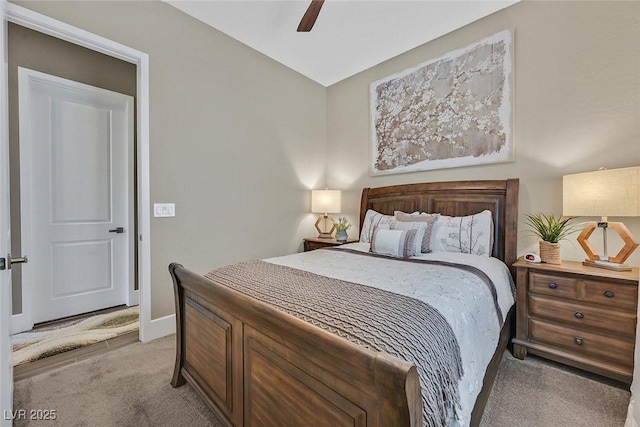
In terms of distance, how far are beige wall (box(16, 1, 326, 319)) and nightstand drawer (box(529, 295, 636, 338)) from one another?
2.57 metres

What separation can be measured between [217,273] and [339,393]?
1.19 m

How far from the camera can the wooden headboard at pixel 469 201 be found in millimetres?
2420

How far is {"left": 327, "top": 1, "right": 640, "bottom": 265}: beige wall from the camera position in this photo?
2025 millimetres

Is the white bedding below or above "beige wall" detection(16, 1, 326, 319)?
below

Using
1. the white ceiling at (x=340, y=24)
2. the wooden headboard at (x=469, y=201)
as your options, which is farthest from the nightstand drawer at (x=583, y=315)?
the white ceiling at (x=340, y=24)

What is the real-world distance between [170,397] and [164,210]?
4.89 ft

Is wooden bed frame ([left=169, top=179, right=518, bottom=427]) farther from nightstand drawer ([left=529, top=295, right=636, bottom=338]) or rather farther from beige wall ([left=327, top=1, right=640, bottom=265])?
beige wall ([left=327, top=1, right=640, bottom=265])

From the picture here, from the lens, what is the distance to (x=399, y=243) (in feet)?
7.34

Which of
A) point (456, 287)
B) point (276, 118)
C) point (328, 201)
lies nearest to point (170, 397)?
point (456, 287)

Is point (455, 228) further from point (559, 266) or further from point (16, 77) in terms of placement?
point (16, 77)

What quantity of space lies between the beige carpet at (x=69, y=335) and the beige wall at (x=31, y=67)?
1.10 feet

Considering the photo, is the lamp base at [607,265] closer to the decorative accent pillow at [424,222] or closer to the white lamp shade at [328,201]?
the decorative accent pillow at [424,222]

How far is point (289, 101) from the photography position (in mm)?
3602

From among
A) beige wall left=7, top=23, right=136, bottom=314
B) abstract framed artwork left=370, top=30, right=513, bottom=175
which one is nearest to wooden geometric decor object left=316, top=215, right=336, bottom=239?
abstract framed artwork left=370, top=30, right=513, bottom=175
